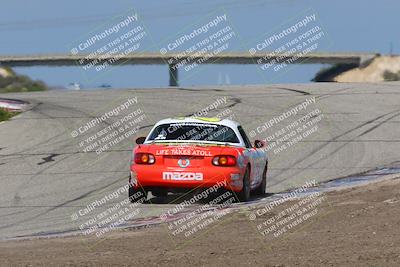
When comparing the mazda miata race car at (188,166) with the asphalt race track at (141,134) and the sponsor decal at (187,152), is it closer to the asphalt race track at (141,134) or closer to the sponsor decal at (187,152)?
the sponsor decal at (187,152)

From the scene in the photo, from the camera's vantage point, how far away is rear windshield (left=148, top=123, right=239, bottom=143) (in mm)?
13859

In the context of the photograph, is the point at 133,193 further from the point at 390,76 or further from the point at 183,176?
the point at 390,76

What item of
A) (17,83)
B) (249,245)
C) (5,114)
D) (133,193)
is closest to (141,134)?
(5,114)

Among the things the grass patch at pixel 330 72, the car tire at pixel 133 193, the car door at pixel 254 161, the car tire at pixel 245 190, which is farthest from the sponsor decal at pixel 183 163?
the grass patch at pixel 330 72

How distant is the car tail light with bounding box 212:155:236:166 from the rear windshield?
51 cm

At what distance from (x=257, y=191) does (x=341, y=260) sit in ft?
23.3

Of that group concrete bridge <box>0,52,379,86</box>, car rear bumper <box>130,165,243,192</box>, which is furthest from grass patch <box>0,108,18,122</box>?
concrete bridge <box>0,52,379,86</box>

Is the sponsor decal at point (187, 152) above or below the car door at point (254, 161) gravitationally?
above

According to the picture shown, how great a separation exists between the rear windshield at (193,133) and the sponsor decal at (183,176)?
66cm

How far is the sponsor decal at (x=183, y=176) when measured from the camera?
13.3 m

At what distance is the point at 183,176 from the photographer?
A: 13312mm

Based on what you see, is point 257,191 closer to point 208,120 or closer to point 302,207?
point 208,120

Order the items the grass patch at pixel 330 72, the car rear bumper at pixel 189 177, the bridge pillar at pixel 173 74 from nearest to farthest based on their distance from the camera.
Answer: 1. the car rear bumper at pixel 189 177
2. the bridge pillar at pixel 173 74
3. the grass patch at pixel 330 72

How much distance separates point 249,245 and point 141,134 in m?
13.6
